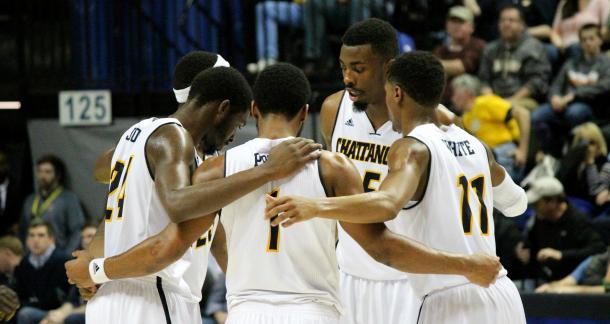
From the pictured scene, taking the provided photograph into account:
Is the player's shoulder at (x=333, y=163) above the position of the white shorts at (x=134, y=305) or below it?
above

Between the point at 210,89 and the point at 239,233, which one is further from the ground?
the point at 210,89

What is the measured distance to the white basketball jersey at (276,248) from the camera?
488 centimetres

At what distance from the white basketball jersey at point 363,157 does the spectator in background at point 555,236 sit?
3768 millimetres

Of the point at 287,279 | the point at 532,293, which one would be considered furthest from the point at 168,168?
the point at 532,293

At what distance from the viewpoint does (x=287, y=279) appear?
4.87m

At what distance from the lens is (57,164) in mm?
12281

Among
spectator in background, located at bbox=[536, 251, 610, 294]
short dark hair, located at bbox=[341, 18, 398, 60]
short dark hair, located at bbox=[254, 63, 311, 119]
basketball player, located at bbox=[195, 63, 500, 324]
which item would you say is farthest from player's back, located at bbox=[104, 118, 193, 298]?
spectator in background, located at bbox=[536, 251, 610, 294]

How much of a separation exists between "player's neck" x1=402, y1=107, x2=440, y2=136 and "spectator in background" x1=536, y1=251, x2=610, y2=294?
4.17 m

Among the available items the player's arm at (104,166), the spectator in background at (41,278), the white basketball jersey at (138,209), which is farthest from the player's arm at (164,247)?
the spectator in background at (41,278)

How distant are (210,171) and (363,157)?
4.95ft

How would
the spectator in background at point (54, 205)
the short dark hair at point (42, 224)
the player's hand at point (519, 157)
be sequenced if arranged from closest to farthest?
the player's hand at point (519, 157), the short dark hair at point (42, 224), the spectator in background at point (54, 205)

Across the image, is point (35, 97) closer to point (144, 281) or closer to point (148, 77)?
point (148, 77)

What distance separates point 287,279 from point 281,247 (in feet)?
0.47

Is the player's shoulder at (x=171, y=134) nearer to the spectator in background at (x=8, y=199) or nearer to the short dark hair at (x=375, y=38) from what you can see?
the short dark hair at (x=375, y=38)
